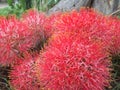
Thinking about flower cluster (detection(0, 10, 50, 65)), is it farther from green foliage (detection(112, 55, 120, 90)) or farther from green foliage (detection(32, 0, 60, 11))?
green foliage (detection(32, 0, 60, 11))

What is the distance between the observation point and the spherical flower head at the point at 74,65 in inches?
24.4

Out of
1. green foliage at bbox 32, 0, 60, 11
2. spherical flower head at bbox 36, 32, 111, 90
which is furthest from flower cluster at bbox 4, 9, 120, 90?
green foliage at bbox 32, 0, 60, 11

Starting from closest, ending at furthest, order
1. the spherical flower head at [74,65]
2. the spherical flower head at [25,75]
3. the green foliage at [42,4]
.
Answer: the spherical flower head at [74,65]
the spherical flower head at [25,75]
the green foliage at [42,4]

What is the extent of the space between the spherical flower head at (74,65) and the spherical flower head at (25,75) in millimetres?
58

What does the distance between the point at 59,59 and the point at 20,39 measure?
0.17 metres

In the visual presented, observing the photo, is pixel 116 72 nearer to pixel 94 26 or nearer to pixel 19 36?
pixel 94 26

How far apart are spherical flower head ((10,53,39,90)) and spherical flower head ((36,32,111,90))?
0.19 ft

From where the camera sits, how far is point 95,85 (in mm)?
637

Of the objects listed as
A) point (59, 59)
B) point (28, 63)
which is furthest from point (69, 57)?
point (28, 63)

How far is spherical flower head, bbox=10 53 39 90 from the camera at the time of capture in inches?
28.5

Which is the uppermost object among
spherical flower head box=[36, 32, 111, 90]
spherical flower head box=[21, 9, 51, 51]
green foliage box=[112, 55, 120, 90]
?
spherical flower head box=[21, 9, 51, 51]

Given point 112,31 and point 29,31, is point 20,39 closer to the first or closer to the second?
point 29,31

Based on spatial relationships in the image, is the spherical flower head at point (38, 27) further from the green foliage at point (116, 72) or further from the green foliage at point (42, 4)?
the green foliage at point (42, 4)

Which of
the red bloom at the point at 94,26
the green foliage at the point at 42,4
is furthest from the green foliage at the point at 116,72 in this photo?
the green foliage at the point at 42,4
